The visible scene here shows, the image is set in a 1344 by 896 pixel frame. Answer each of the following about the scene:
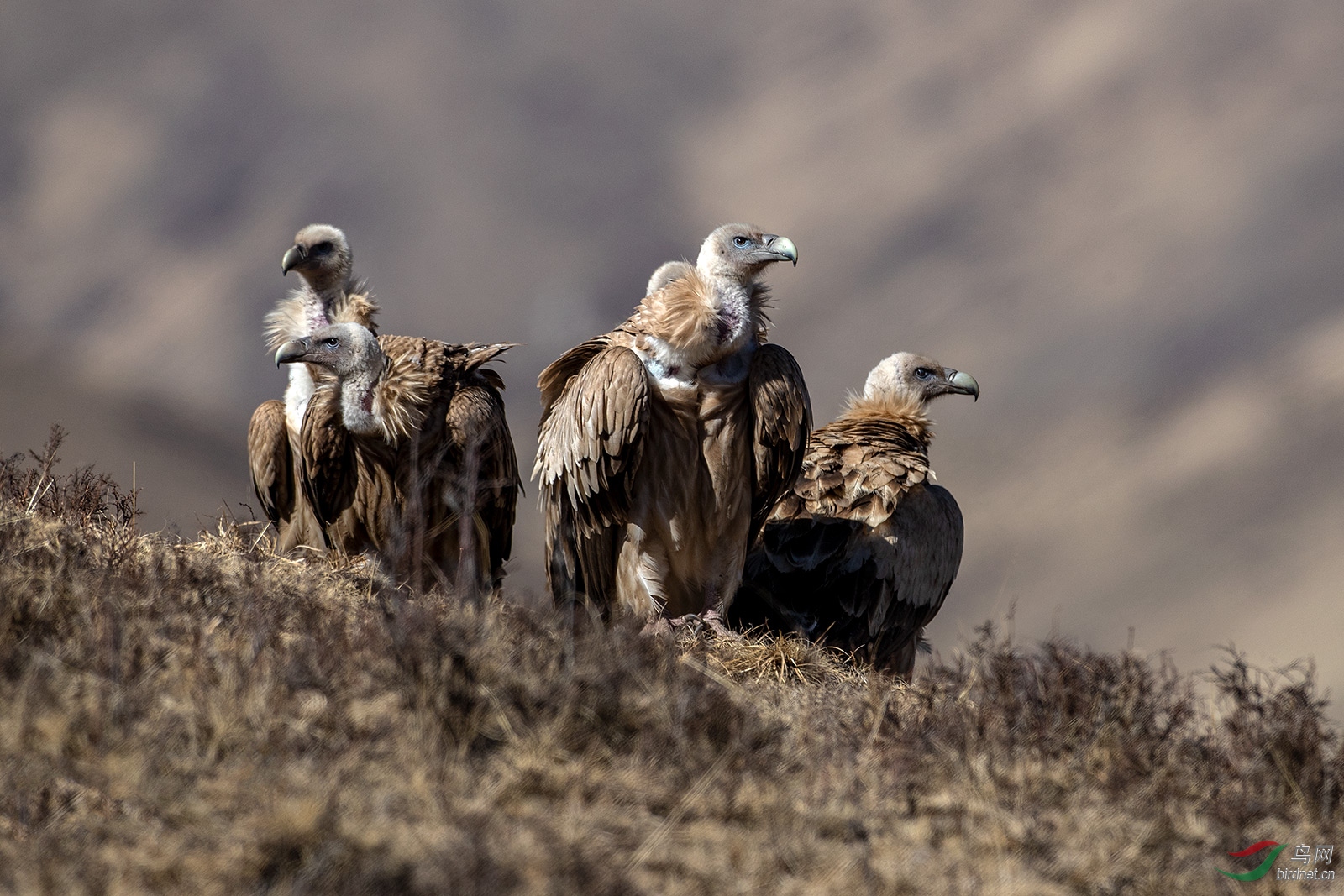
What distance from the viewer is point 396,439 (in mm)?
7270

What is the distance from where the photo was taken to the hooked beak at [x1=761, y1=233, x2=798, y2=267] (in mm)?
6785

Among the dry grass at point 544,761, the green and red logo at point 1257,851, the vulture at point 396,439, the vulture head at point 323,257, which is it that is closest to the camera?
the dry grass at point 544,761

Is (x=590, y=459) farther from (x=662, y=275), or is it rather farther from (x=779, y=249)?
(x=662, y=275)

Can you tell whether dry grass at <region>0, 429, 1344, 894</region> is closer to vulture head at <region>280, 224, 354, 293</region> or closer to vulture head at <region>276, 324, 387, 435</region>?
vulture head at <region>276, 324, 387, 435</region>

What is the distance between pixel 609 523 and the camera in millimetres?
6844

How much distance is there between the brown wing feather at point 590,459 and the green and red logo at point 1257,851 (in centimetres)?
360

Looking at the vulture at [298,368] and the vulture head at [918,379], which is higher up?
the vulture head at [918,379]

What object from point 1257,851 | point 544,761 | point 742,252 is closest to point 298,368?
point 742,252

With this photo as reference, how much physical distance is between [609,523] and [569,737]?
3.19 metres

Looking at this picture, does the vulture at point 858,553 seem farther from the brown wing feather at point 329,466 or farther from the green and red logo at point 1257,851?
the green and red logo at point 1257,851

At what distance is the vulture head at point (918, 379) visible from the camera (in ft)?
31.2

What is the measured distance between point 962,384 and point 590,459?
4.12 m

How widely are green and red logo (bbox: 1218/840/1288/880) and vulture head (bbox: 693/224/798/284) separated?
3925 mm

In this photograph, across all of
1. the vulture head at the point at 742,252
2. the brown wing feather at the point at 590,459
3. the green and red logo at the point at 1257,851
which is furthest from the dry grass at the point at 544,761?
the vulture head at the point at 742,252
